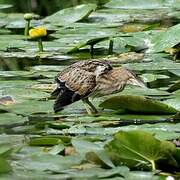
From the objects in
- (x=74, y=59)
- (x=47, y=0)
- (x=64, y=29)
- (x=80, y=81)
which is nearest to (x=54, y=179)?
(x=80, y=81)

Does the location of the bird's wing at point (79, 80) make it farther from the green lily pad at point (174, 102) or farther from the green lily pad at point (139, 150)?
the green lily pad at point (139, 150)

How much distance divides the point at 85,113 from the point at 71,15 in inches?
170

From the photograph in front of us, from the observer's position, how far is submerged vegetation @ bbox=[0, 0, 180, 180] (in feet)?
12.1

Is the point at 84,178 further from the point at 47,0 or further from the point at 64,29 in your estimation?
the point at 47,0

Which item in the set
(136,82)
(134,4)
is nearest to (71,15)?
(134,4)

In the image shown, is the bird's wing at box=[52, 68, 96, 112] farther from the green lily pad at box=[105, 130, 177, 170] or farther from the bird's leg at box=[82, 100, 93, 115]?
the green lily pad at box=[105, 130, 177, 170]

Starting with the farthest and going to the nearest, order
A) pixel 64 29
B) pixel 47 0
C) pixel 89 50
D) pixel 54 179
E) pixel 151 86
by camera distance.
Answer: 1. pixel 47 0
2. pixel 64 29
3. pixel 89 50
4. pixel 151 86
5. pixel 54 179

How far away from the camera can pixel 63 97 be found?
5.06 meters

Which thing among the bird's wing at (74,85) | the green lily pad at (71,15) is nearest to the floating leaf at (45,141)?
the bird's wing at (74,85)

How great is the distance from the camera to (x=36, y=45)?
7.79 metres

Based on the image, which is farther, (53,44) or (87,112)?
(53,44)

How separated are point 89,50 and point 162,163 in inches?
156

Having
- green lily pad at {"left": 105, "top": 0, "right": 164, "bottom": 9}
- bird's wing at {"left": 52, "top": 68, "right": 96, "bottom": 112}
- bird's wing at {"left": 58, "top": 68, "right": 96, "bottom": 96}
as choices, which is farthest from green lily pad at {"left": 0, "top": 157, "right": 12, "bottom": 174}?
green lily pad at {"left": 105, "top": 0, "right": 164, "bottom": 9}

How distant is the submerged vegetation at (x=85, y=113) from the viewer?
146 inches
